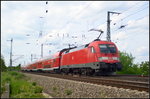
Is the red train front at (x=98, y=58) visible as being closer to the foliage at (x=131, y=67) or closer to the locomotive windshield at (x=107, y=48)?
the locomotive windshield at (x=107, y=48)

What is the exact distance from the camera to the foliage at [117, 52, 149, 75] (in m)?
33.8

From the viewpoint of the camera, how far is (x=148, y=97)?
9133 millimetres

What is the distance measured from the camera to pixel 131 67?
36.2 meters

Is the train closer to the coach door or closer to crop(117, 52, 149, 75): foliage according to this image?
the coach door

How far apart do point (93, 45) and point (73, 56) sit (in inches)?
Result: 204

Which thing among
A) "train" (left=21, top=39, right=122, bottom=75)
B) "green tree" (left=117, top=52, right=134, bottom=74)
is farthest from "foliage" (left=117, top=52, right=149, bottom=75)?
"train" (left=21, top=39, right=122, bottom=75)

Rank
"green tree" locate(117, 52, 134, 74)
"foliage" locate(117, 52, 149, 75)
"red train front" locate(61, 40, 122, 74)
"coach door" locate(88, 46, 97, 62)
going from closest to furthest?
1. "red train front" locate(61, 40, 122, 74)
2. "coach door" locate(88, 46, 97, 62)
3. "foliage" locate(117, 52, 149, 75)
4. "green tree" locate(117, 52, 134, 74)

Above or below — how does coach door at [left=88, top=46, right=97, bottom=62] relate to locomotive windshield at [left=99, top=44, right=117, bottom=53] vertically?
below

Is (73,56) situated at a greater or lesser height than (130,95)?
greater

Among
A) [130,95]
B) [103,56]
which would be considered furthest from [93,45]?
[130,95]

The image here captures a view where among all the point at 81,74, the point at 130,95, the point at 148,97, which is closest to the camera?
the point at 148,97

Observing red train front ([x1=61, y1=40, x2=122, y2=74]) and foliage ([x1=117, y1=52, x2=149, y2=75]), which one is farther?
foliage ([x1=117, y1=52, x2=149, y2=75])

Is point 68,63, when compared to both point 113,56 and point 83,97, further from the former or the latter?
point 83,97

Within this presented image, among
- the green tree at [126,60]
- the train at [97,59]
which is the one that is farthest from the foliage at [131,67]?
the train at [97,59]
